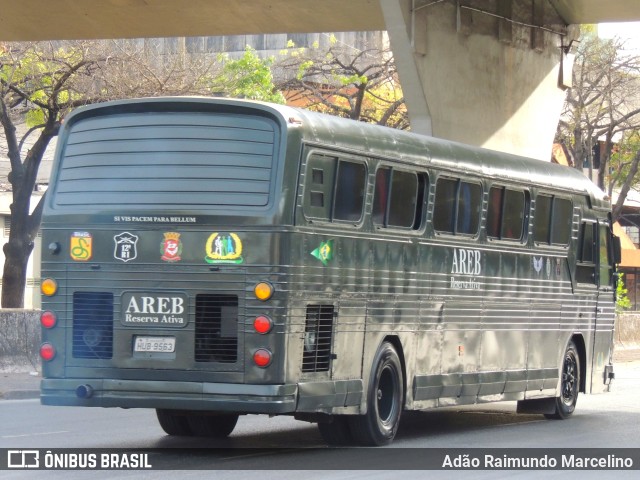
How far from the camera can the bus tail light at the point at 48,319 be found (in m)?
12.4

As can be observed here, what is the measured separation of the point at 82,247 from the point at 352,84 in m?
28.5

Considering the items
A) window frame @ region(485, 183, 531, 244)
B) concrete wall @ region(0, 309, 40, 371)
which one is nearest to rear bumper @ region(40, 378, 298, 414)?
window frame @ region(485, 183, 531, 244)

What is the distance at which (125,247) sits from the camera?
12.1 meters

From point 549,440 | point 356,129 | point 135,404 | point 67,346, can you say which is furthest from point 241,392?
point 549,440

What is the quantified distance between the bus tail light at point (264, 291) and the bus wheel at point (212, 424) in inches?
102

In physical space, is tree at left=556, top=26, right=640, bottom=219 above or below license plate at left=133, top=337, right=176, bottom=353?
above

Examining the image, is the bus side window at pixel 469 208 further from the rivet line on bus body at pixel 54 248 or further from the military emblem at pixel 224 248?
the rivet line on bus body at pixel 54 248

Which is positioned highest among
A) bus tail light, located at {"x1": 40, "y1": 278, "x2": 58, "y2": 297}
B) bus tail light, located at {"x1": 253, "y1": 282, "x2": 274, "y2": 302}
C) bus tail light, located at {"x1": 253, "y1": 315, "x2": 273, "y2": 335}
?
bus tail light, located at {"x1": 253, "y1": 282, "x2": 274, "y2": 302}

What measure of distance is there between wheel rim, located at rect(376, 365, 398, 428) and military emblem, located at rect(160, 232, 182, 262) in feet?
8.84

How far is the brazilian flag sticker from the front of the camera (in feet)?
40.2

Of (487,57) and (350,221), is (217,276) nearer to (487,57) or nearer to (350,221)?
(350,221)

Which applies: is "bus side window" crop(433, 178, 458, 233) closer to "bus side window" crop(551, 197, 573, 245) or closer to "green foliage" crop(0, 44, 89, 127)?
"bus side window" crop(551, 197, 573, 245)

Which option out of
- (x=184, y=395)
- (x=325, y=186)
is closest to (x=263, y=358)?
(x=184, y=395)

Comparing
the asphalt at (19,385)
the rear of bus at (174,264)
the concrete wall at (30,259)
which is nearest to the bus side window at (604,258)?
the rear of bus at (174,264)
